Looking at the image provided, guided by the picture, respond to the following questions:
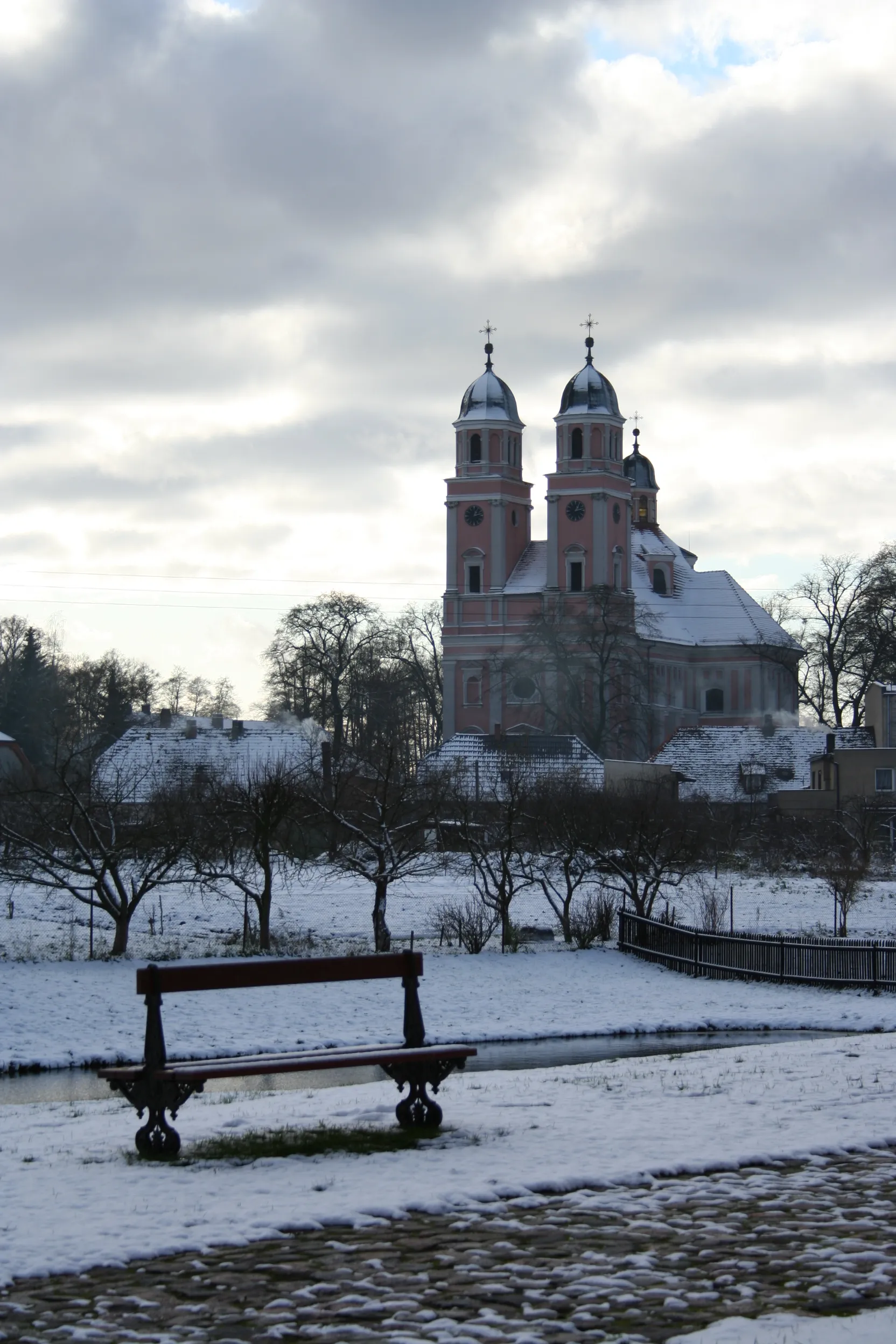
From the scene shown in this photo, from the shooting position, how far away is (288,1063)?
961 cm

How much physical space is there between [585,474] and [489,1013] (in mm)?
69230

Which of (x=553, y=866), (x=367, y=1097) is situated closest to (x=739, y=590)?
(x=553, y=866)

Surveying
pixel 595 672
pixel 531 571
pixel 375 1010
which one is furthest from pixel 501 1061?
pixel 531 571

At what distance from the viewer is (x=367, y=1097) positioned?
37.8 feet

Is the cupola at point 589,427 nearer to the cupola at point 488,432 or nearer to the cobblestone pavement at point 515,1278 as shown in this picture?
the cupola at point 488,432

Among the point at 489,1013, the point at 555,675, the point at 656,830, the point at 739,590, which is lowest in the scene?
the point at 489,1013

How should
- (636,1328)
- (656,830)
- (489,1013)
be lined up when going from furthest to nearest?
(656,830) < (489,1013) < (636,1328)

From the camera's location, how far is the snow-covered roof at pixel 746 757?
64.2m

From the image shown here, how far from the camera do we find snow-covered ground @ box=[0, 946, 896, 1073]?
19688mm

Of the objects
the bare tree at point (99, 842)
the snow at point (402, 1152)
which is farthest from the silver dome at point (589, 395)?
the snow at point (402, 1152)

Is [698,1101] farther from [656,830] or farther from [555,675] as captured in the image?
[555,675]

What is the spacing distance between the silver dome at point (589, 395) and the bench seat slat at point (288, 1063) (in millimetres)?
82132

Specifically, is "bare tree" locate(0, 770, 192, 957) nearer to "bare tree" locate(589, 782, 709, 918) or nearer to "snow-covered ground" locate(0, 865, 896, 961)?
"snow-covered ground" locate(0, 865, 896, 961)

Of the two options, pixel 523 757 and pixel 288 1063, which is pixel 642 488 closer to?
pixel 523 757
